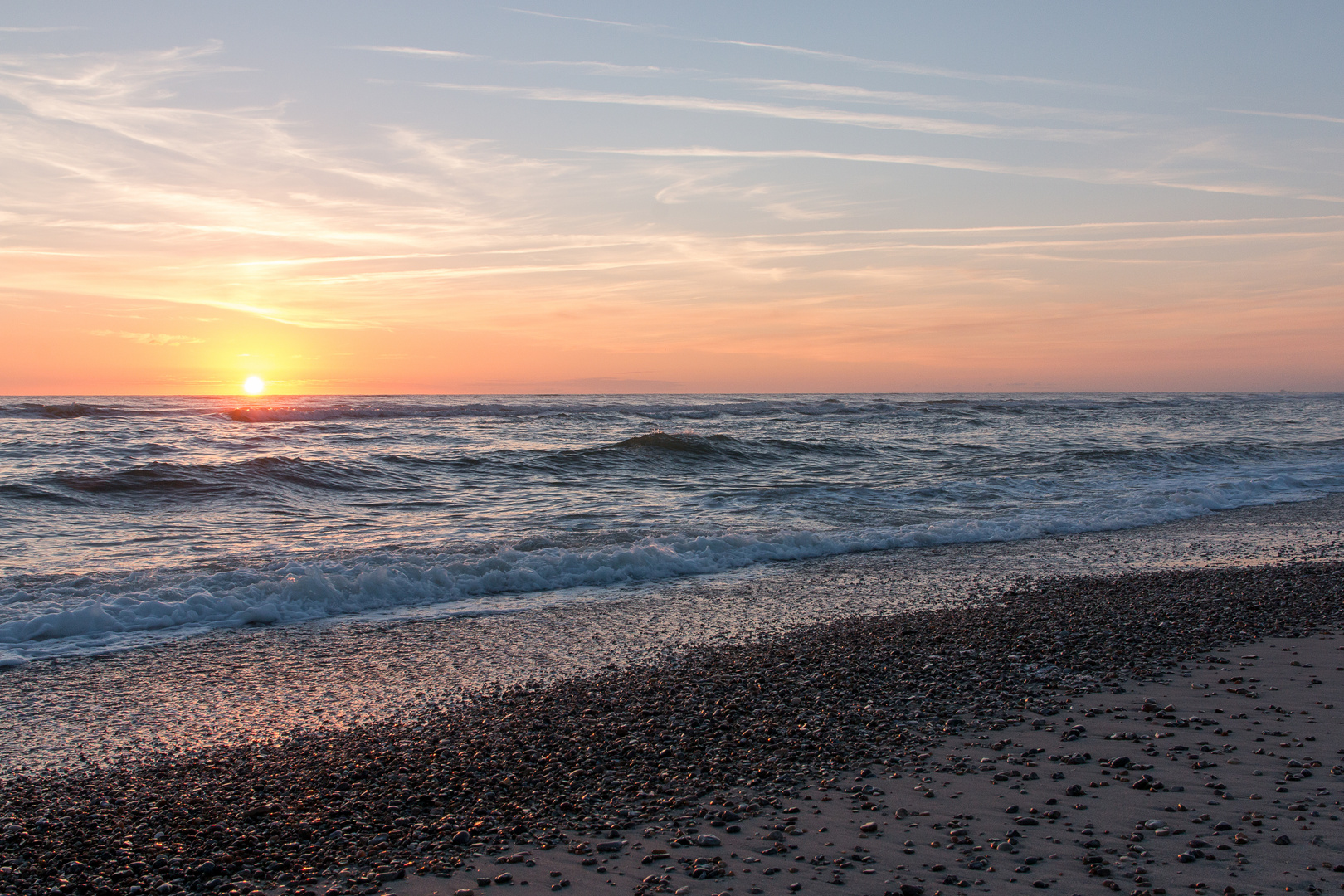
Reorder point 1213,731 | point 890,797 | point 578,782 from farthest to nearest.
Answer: point 1213,731, point 578,782, point 890,797

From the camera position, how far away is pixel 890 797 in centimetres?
394

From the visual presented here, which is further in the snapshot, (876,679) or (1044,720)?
(876,679)

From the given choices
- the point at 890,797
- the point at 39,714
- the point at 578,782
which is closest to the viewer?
the point at 890,797

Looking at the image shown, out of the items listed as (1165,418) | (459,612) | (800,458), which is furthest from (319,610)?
(1165,418)

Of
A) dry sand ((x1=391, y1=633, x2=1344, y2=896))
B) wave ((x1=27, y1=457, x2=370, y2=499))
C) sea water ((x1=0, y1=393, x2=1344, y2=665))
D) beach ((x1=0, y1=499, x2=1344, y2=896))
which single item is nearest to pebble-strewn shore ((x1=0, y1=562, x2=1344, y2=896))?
beach ((x1=0, y1=499, x2=1344, y2=896))

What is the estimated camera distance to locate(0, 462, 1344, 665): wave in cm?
740

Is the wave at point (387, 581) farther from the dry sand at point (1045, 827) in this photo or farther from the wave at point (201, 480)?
the wave at point (201, 480)

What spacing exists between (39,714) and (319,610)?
291cm

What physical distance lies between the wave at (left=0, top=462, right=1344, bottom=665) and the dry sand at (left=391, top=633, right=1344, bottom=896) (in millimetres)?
5331

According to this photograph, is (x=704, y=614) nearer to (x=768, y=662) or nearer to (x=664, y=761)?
(x=768, y=662)

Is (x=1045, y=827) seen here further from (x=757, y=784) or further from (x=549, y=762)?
(x=549, y=762)

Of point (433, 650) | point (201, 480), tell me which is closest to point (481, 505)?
point (201, 480)

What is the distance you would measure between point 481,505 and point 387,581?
624 cm

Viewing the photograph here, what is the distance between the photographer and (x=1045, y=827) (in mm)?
3582
